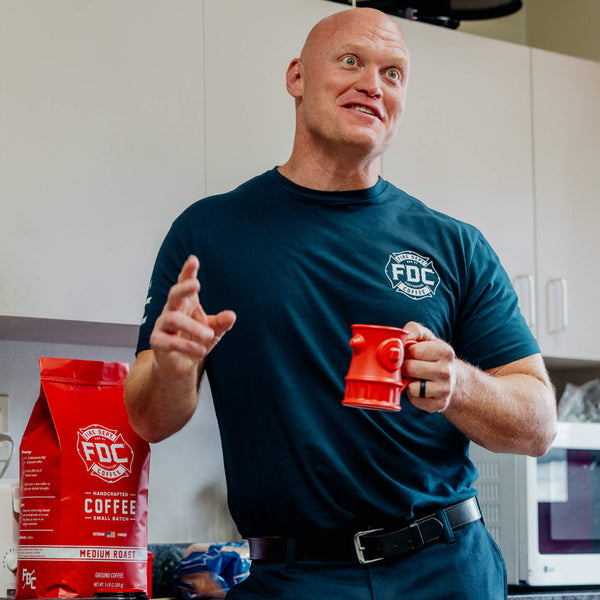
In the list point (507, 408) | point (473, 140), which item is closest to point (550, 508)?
point (473, 140)

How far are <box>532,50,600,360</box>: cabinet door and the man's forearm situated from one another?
42.4 inches

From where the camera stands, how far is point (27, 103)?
190 centimetres

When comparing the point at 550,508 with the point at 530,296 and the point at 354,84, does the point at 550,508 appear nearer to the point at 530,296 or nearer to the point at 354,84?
the point at 530,296

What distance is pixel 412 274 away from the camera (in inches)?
54.6

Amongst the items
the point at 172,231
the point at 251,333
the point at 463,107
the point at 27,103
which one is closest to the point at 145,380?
the point at 251,333

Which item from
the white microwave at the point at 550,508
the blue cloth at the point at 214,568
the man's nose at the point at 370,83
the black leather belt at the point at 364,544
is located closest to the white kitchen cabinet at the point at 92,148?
the blue cloth at the point at 214,568

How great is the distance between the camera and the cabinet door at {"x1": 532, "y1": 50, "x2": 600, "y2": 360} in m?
2.45

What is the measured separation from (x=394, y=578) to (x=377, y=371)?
363 millimetres

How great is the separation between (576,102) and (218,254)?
153 cm

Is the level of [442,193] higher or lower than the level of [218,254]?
higher

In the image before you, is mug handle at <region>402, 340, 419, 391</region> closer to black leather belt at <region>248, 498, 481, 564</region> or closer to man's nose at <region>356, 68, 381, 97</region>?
black leather belt at <region>248, 498, 481, 564</region>

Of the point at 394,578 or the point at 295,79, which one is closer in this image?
the point at 394,578

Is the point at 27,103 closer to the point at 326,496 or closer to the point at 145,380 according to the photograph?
the point at 145,380

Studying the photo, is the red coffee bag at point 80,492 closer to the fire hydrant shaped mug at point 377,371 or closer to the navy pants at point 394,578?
the navy pants at point 394,578
